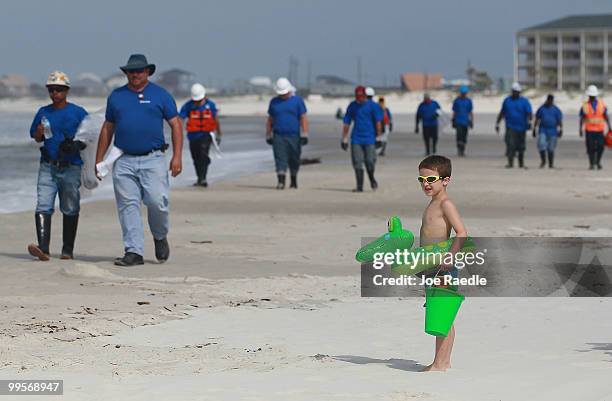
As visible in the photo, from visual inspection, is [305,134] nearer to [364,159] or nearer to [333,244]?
[364,159]

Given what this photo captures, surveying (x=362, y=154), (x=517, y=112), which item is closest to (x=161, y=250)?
(x=362, y=154)

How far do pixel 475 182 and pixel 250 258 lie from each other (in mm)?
9749

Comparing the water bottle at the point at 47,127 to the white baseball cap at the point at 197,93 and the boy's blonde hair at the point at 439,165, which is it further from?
the white baseball cap at the point at 197,93

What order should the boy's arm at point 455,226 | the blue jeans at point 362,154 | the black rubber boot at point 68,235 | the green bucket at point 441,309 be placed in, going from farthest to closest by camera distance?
1. the blue jeans at point 362,154
2. the black rubber boot at point 68,235
3. the green bucket at point 441,309
4. the boy's arm at point 455,226

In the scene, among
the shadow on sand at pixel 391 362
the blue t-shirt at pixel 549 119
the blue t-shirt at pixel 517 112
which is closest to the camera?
the shadow on sand at pixel 391 362

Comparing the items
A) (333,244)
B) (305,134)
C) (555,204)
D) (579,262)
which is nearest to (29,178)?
(305,134)

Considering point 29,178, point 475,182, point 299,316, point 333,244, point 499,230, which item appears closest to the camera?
point 299,316

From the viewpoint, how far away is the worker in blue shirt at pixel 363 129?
749 inches

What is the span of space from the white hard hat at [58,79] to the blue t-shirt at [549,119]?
1442cm

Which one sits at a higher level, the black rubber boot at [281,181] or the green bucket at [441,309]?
the green bucket at [441,309]

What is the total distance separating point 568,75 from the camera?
146125mm

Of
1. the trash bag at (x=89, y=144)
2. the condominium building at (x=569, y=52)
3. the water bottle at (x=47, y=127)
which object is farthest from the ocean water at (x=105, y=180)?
the condominium building at (x=569, y=52)

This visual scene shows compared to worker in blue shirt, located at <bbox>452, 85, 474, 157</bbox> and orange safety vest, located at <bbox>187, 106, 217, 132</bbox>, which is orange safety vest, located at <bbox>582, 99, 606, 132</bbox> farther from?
orange safety vest, located at <bbox>187, 106, 217, 132</bbox>

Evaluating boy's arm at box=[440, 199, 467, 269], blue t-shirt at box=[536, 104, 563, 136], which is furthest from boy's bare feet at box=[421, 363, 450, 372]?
blue t-shirt at box=[536, 104, 563, 136]
